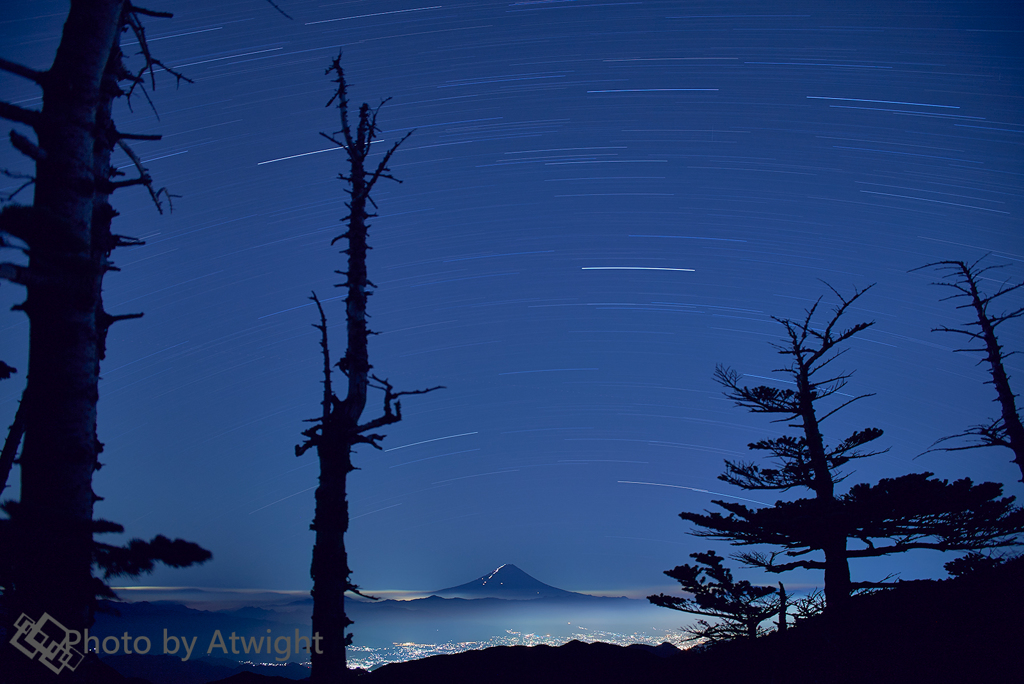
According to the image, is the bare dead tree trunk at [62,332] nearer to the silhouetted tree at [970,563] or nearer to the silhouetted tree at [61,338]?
the silhouetted tree at [61,338]

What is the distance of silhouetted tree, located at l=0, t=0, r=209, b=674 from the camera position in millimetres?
2186

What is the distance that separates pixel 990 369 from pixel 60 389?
18.7 m

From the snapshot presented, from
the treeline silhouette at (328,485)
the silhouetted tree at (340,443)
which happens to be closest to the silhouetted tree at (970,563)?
the treeline silhouette at (328,485)

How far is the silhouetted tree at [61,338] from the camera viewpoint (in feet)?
7.17

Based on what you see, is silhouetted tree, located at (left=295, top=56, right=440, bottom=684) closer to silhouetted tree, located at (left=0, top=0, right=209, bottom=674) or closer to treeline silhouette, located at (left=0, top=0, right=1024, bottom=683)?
treeline silhouette, located at (left=0, top=0, right=1024, bottom=683)

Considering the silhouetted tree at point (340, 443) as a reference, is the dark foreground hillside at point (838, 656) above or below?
below

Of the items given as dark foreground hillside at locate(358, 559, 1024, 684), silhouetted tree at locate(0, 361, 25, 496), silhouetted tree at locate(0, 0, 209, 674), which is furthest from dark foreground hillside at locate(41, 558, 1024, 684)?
silhouetted tree at locate(0, 0, 209, 674)

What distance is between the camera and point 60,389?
272 centimetres

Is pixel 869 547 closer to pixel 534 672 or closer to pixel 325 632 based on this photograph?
pixel 534 672

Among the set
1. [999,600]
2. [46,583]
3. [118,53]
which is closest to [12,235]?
[46,583]

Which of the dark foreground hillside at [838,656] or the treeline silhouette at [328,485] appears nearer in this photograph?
the treeline silhouette at [328,485]

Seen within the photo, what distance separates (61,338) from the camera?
2.75 meters

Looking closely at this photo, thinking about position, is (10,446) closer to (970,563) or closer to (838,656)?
(838,656)

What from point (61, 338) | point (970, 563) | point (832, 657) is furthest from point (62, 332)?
point (970, 563)
